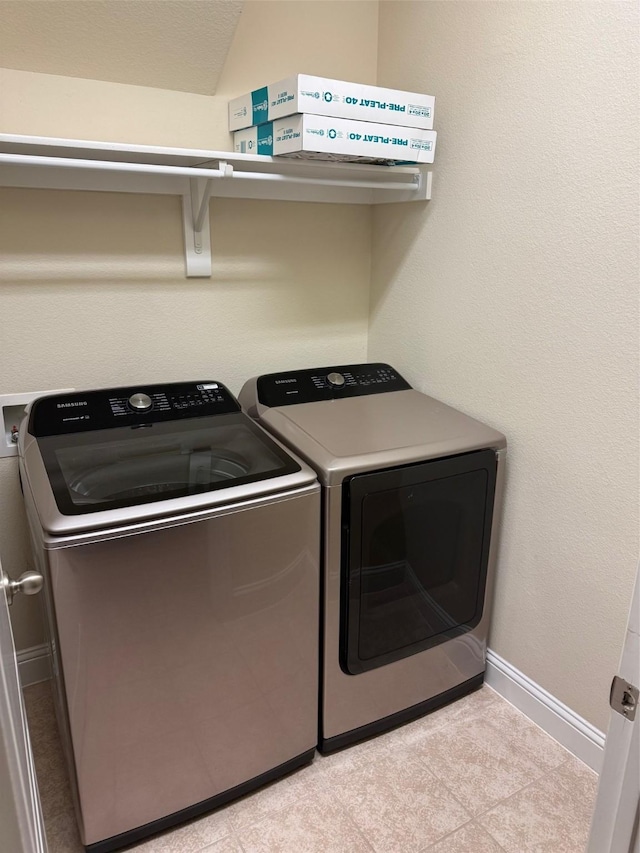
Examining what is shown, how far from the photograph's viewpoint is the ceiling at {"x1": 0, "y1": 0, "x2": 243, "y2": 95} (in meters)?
1.44

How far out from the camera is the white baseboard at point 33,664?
1.87 m

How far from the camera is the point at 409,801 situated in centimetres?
153

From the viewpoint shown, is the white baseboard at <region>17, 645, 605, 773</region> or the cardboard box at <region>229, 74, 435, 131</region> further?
the white baseboard at <region>17, 645, 605, 773</region>

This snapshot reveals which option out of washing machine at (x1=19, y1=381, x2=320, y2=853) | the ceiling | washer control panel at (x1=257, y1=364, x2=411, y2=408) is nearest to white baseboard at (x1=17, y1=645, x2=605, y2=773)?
washing machine at (x1=19, y1=381, x2=320, y2=853)

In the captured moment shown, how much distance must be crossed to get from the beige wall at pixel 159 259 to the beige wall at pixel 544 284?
0.32 m

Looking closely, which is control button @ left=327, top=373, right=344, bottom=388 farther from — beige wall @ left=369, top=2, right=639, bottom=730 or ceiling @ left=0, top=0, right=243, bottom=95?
ceiling @ left=0, top=0, right=243, bottom=95

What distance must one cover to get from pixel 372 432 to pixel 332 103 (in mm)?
856

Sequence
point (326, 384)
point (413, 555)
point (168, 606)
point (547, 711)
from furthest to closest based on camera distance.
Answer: point (326, 384), point (547, 711), point (413, 555), point (168, 606)

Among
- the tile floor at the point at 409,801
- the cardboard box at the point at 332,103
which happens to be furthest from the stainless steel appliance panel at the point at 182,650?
the cardboard box at the point at 332,103

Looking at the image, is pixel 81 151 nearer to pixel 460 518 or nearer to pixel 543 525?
pixel 460 518

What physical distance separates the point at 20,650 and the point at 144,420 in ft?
2.88

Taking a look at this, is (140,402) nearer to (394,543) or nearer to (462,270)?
(394,543)

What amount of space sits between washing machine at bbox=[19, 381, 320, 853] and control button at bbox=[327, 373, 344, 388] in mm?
412

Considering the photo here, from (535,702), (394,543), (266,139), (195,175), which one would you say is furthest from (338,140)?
(535,702)
